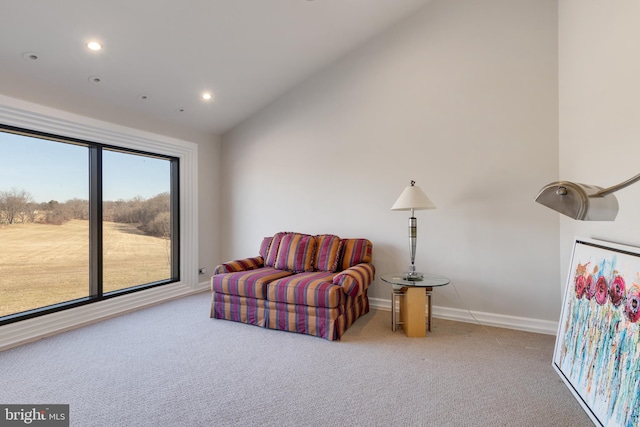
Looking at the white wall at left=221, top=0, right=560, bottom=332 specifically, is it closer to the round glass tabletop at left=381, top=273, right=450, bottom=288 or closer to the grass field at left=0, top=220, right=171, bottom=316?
the round glass tabletop at left=381, top=273, right=450, bottom=288

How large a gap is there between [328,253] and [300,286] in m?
0.71

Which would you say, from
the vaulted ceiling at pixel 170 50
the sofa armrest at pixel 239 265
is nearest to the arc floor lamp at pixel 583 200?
the vaulted ceiling at pixel 170 50

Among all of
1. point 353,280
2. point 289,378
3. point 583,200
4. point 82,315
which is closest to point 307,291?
point 353,280

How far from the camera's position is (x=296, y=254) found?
3547 mm

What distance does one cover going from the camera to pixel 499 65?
122 inches

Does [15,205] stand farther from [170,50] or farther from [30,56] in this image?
[170,50]

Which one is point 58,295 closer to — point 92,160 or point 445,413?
point 92,160

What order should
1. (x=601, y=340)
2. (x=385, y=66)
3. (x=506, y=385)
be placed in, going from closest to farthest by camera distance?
1. (x=601, y=340)
2. (x=506, y=385)
3. (x=385, y=66)

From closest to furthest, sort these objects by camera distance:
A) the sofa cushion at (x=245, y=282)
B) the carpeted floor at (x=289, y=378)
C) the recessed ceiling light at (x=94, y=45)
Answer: the carpeted floor at (x=289, y=378), the recessed ceiling light at (x=94, y=45), the sofa cushion at (x=245, y=282)

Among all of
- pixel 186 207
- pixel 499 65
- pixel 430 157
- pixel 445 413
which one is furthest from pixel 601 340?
pixel 186 207

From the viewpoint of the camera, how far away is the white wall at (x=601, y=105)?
1.75 m

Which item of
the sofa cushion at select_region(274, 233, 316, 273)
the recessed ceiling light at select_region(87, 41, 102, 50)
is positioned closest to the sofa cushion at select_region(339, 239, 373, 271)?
the sofa cushion at select_region(274, 233, 316, 273)

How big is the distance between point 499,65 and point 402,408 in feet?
10.5

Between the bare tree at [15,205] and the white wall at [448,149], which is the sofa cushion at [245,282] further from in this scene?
the bare tree at [15,205]
